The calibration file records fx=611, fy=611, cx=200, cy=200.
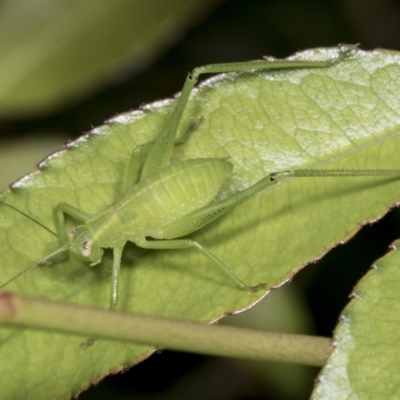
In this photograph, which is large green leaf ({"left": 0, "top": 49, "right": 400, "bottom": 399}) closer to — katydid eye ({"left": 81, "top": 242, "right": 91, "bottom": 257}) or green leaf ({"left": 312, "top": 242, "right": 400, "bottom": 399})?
katydid eye ({"left": 81, "top": 242, "right": 91, "bottom": 257})

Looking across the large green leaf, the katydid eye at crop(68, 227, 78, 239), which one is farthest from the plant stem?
the katydid eye at crop(68, 227, 78, 239)

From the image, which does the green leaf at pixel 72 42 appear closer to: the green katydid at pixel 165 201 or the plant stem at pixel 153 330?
the green katydid at pixel 165 201

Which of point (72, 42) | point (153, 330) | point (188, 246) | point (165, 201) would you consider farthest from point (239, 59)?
point (153, 330)

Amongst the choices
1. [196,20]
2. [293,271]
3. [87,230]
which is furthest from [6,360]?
[196,20]

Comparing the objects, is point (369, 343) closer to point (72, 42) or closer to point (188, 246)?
point (188, 246)

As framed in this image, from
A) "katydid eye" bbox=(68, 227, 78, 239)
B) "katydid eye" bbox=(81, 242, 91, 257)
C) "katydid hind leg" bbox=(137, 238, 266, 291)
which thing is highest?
"katydid eye" bbox=(68, 227, 78, 239)

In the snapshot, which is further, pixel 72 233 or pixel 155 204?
pixel 155 204

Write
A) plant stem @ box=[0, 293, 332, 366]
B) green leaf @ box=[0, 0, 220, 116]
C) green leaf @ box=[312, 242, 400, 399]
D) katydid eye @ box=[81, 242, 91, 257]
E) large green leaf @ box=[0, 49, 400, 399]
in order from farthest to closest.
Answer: green leaf @ box=[0, 0, 220, 116]
katydid eye @ box=[81, 242, 91, 257]
large green leaf @ box=[0, 49, 400, 399]
green leaf @ box=[312, 242, 400, 399]
plant stem @ box=[0, 293, 332, 366]
